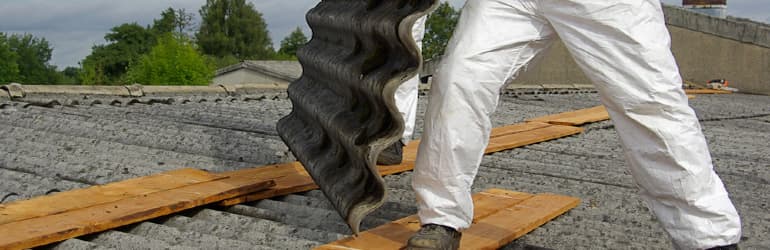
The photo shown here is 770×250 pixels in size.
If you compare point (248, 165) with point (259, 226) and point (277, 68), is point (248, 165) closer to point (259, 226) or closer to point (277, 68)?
point (259, 226)

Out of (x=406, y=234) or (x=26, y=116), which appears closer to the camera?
(x=406, y=234)

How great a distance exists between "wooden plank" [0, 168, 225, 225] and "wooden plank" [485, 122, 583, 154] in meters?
1.73

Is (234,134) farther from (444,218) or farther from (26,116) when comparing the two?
(444,218)

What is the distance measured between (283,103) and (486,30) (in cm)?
434

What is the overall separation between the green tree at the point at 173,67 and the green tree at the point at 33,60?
12464 mm

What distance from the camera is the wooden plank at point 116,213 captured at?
Answer: 8.80ft

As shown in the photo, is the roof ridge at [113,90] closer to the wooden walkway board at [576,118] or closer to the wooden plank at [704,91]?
the wooden walkway board at [576,118]

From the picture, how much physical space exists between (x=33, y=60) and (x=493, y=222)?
68.2 m

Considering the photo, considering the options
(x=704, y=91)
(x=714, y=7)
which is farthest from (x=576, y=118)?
(x=714, y=7)

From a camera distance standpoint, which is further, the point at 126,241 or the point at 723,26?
the point at 723,26

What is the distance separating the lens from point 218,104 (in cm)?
645

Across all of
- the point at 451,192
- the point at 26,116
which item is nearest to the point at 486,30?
the point at 451,192

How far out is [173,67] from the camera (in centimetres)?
5475

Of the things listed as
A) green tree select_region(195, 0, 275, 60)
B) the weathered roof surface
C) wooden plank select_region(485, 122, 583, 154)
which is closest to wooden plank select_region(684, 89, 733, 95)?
the weathered roof surface
